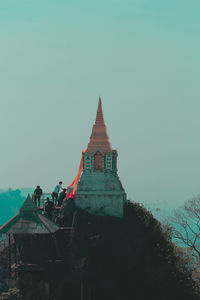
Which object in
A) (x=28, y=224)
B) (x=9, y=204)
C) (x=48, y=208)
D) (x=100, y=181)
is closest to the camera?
(x=28, y=224)

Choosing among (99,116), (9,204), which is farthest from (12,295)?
(9,204)

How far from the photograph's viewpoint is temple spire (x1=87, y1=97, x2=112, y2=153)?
137 feet

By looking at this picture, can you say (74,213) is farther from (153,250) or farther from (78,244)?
(153,250)

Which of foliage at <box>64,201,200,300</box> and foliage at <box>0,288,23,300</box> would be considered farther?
foliage at <box>64,201,200,300</box>

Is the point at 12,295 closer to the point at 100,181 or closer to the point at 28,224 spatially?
the point at 28,224

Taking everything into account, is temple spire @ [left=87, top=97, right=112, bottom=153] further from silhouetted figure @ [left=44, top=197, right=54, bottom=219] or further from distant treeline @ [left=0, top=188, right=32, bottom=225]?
distant treeline @ [left=0, top=188, right=32, bottom=225]

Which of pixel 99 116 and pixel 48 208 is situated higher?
pixel 99 116

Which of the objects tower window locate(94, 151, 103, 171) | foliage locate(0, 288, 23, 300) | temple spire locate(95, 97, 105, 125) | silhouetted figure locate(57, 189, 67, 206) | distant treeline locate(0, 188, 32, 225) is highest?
distant treeline locate(0, 188, 32, 225)

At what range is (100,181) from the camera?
41312 millimetres

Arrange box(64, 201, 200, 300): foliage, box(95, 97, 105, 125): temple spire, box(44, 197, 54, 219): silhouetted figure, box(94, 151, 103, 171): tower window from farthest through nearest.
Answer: box(95, 97, 105, 125): temple spire
box(94, 151, 103, 171): tower window
box(44, 197, 54, 219): silhouetted figure
box(64, 201, 200, 300): foliage

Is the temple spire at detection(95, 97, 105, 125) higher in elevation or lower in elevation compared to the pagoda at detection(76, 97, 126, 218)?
higher

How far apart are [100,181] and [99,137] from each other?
311 centimetres

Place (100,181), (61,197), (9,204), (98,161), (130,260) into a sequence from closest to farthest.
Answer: (130,260) → (100,181) → (61,197) → (98,161) → (9,204)

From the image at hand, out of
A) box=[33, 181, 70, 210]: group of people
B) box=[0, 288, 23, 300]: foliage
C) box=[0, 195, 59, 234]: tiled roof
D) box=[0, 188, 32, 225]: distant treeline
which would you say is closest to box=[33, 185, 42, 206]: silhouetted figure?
box=[33, 181, 70, 210]: group of people
